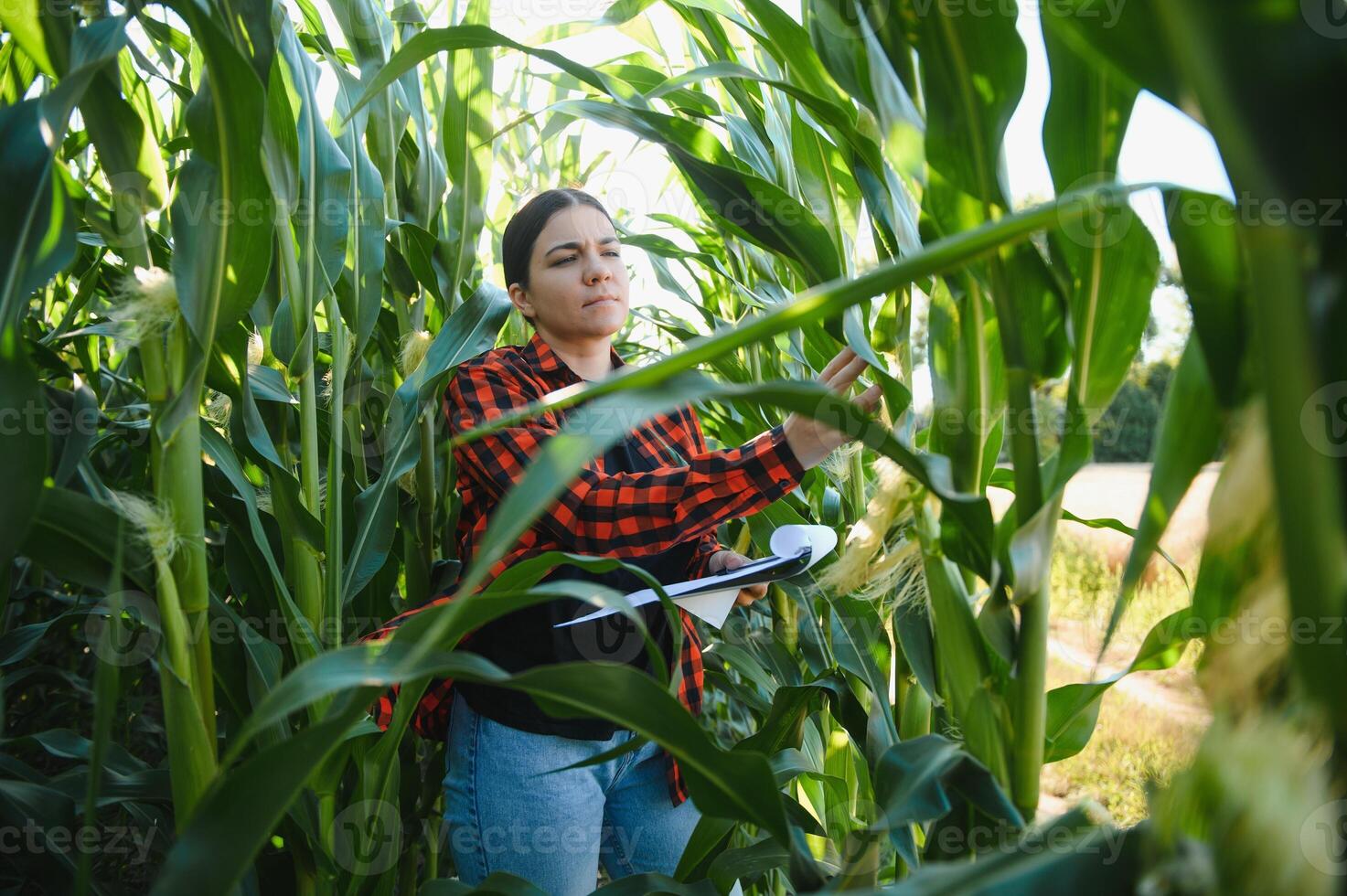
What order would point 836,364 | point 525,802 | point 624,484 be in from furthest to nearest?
1. point 525,802
2. point 624,484
3. point 836,364

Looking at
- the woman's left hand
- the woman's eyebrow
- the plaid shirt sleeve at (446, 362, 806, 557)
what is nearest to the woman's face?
the woman's eyebrow

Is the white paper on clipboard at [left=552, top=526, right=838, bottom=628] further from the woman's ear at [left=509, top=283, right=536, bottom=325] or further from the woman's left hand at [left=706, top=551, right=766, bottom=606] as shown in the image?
the woman's ear at [left=509, top=283, right=536, bottom=325]

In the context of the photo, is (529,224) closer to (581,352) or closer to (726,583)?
(581,352)

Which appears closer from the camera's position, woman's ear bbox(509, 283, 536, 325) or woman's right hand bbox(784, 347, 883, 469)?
woman's right hand bbox(784, 347, 883, 469)

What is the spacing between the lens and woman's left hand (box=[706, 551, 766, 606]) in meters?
0.90

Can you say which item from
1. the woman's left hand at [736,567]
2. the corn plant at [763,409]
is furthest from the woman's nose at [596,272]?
the woman's left hand at [736,567]

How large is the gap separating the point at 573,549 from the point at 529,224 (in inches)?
15.8

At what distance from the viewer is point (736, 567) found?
0.90m

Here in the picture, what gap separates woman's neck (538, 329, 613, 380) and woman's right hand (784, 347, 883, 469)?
0.38 meters

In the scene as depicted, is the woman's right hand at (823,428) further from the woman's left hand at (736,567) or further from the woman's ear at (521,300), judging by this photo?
the woman's ear at (521,300)

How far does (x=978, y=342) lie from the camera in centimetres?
50

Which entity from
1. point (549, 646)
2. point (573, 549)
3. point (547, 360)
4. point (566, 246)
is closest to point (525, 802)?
point (549, 646)

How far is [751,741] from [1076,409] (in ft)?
1.37

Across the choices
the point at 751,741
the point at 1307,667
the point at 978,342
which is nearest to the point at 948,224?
the point at 978,342
